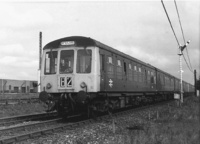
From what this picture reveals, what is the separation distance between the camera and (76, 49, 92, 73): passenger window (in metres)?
11.2

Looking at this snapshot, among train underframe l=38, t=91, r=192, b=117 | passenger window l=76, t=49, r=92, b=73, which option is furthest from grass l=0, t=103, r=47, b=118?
passenger window l=76, t=49, r=92, b=73

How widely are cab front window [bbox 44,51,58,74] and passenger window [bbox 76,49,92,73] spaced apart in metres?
1.14

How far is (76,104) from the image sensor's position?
439 inches

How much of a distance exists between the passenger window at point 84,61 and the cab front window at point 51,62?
1139 millimetres

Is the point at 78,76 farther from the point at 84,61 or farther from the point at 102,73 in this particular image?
the point at 102,73

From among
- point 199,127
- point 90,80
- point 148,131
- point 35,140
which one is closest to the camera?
point 35,140

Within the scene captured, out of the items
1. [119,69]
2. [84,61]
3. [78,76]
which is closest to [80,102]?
[78,76]

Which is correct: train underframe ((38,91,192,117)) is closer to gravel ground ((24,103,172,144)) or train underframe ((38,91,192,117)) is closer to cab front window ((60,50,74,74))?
cab front window ((60,50,74,74))

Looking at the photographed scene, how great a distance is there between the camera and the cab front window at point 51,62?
465 inches

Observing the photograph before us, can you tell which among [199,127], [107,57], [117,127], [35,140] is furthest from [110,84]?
[35,140]

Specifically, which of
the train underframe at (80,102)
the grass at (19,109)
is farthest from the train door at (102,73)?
the grass at (19,109)

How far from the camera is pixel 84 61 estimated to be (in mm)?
A: 11336

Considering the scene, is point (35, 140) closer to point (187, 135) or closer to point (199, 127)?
point (187, 135)

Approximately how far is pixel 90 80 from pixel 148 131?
3579mm
